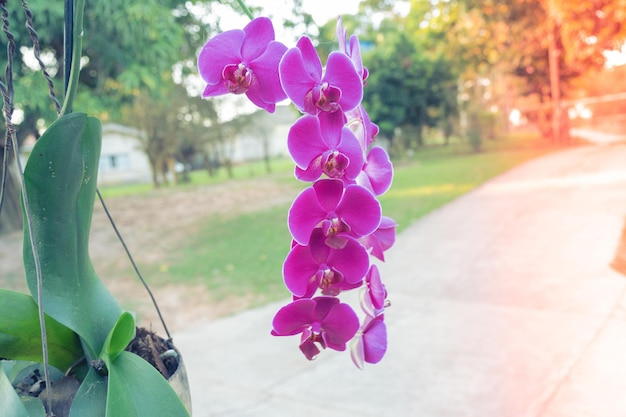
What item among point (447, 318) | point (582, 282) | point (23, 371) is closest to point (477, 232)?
point (582, 282)

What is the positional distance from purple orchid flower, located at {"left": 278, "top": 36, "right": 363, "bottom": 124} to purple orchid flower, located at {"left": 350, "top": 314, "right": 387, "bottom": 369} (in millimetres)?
166

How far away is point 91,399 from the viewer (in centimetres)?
47

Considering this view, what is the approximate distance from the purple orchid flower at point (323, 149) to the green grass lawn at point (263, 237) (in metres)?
2.64

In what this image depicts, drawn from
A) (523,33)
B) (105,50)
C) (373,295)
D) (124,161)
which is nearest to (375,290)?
(373,295)

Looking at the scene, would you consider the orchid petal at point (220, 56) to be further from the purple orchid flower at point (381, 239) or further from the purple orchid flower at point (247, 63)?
the purple orchid flower at point (381, 239)

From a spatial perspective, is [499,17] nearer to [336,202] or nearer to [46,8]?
[46,8]

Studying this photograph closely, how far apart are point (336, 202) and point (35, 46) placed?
28 cm

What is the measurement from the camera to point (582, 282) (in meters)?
2.66

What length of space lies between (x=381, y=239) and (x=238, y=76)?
16 cm

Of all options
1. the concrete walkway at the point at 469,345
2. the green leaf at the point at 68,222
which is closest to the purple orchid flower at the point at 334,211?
the green leaf at the point at 68,222

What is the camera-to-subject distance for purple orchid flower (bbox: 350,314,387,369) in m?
0.45

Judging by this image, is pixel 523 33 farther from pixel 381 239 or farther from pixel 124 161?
pixel 381 239

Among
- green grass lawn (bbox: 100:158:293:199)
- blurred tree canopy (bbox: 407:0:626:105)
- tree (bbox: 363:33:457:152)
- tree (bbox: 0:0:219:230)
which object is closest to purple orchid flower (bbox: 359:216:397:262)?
tree (bbox: 0:0:219:230)

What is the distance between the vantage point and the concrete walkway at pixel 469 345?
1665 millimetres
